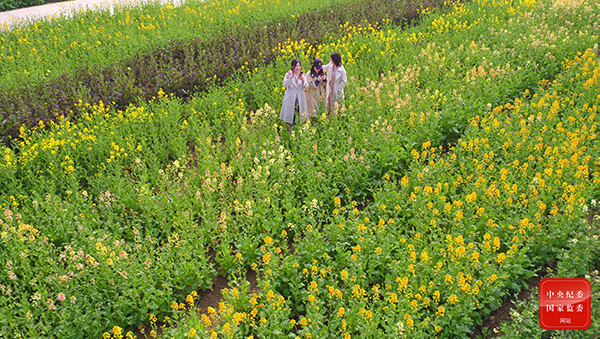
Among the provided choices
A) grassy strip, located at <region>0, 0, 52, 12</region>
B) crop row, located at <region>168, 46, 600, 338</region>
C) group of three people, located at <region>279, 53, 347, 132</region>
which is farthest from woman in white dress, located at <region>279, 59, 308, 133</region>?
grassy strip, located at <region>0, 0, 52, 12</region>

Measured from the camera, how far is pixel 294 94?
7.55 metres

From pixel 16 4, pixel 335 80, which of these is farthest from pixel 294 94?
pixel 16 4

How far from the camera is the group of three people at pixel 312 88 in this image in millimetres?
7488

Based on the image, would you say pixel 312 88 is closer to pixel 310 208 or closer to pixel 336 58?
pixel 336 58

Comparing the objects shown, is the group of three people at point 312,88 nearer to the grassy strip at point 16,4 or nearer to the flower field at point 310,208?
the flower field at point 310,208

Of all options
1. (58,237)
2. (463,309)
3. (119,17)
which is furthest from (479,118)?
(119,17)

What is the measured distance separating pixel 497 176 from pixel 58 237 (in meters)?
5.77

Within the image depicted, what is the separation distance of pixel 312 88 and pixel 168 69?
3.62 meters

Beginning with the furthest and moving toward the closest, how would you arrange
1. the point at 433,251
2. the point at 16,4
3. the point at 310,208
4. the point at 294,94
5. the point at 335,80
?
the point at 16,4 < the point at 335,80 < the point at 294,94 < the point at 310,208 < the point at 433,251

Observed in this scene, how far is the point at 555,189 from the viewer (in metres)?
5.33

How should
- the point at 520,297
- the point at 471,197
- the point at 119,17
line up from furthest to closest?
the point at 119,17, the point at 471,197, the point at 520,297

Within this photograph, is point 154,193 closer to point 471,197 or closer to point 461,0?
point 471,197

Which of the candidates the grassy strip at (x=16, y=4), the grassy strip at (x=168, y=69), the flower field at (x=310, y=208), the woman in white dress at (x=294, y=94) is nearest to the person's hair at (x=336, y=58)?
the woman in white dress at (x=294, y=94)

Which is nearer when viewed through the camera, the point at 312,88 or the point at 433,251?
the point at 433,251
